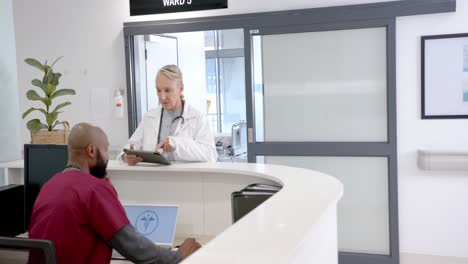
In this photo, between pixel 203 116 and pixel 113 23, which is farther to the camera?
pixel 113 23

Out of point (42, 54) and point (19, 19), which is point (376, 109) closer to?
point (42, 54)

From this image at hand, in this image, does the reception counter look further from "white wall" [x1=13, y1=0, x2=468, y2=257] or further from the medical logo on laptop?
"white wall" [x1=13, y1=0, x2=468, y2=257]

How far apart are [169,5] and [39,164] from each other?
224cm

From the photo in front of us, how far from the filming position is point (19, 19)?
4828mm

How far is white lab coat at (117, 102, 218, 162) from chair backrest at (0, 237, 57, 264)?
1.41m

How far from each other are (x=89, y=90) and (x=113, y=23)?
68 cm

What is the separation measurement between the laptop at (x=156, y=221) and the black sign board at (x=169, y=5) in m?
2.21

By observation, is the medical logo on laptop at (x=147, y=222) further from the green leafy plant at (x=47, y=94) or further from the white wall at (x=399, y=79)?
the white wall at (x=399, y=79)

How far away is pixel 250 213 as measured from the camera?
4.60 ft

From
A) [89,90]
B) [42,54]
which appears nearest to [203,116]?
[89,90]

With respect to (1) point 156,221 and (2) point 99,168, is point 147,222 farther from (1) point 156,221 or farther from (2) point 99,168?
(2) point 99,168

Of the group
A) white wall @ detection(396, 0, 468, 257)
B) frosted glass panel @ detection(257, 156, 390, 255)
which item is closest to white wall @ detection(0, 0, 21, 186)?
frosted glass panel @ detection(257, 156, 390, 255)

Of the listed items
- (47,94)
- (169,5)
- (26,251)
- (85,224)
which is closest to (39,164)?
(85,224)

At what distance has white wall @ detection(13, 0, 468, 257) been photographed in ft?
12.2
